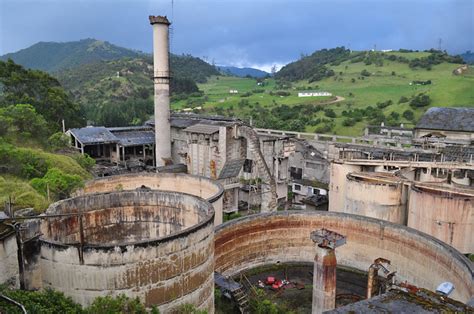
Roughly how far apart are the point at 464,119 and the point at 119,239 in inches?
1329

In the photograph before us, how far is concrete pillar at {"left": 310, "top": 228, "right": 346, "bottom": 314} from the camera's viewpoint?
17.3 m

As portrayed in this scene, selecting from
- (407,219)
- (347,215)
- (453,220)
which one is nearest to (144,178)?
(347,215)

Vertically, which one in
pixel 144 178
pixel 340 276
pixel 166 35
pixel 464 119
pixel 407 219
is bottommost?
pixel 340 276

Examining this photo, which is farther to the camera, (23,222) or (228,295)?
(228,295)

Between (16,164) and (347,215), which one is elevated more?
(16,164)

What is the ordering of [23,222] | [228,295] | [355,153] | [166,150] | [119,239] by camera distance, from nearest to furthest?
[23,222], [228,295], [119,239], [355,153], [166,150]

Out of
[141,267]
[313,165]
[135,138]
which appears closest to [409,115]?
[313,165]

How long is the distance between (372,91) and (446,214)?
6496 cm

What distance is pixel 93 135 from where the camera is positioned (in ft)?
140

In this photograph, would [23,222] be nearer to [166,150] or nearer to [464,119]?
[166,150]

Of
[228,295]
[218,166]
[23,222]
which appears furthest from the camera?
[218,166]

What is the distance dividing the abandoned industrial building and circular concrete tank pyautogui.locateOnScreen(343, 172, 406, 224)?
0.23 ft

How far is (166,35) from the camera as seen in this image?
35.8 meters

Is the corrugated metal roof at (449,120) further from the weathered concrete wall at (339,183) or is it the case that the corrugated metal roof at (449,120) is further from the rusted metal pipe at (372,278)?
the rusted metal pipe at (372,278)
